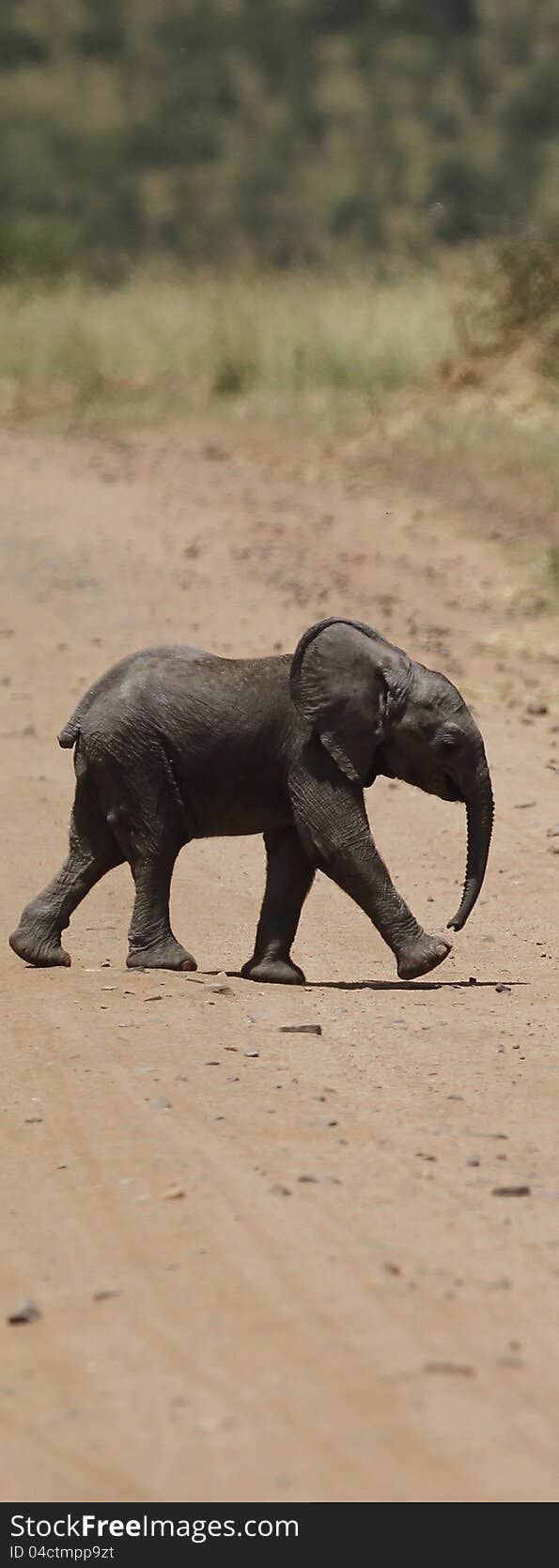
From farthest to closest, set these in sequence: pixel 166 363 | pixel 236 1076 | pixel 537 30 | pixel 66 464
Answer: pixel 537 30 → pixel 166 363 → pixel 66 464 → pixel 236 1076

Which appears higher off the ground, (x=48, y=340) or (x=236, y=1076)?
(x=236, y=1076)

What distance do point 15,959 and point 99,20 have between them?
6087cm

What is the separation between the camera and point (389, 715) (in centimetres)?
772

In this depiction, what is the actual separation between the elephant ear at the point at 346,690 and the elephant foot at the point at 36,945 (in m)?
1.28

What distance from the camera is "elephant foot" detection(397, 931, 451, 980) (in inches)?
303

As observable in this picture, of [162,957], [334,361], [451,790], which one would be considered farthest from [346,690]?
[334,361]

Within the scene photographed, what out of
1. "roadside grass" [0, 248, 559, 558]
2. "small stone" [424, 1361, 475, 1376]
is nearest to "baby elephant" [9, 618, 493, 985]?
"small stone" [424, 1361, 475, 1376]

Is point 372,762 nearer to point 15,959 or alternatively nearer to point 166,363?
point 15,959

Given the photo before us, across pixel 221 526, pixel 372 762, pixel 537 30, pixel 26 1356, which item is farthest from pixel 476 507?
pixel 537 30

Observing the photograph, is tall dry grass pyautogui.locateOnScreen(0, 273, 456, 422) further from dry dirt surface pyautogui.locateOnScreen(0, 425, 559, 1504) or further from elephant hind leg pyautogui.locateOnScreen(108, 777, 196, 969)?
elephant hind leg pyautogui.locateOnScreen(108, 777, 196, 969)

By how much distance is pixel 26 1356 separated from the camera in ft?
14.0

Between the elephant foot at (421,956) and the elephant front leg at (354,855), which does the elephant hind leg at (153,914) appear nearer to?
the elephant front leg at (354,855)

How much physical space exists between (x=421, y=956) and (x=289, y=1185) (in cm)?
269

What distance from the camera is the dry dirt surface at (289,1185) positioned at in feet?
12.3
